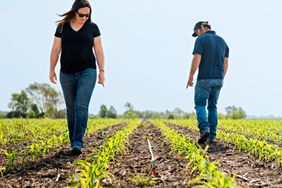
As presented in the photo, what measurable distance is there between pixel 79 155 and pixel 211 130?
3.14 m

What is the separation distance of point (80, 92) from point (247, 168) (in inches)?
103

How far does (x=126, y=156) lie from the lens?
5500mm

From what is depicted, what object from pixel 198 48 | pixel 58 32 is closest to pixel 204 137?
pixel 198 48

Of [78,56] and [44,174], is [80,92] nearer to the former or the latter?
[78,56]

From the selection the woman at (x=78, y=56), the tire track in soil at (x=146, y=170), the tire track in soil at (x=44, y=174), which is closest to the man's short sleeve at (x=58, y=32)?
the woman at (x=78, y=56)

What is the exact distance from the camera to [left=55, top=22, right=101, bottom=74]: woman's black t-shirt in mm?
5352

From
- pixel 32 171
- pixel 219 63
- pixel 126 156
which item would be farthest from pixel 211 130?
pixel 32 171

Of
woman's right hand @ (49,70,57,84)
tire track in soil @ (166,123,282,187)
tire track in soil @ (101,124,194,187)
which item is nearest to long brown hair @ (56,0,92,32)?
woman's right hand @ (49,70,57,84)

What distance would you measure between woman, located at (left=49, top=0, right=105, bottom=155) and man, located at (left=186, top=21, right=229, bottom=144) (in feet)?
7.92

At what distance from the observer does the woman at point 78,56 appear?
5.29 m

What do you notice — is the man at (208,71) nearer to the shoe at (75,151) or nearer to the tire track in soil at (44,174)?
the shoe at (75,151)

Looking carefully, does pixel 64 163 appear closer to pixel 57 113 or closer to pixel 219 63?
pixel 219 63

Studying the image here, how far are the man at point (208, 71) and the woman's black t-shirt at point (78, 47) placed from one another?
8.15 ft

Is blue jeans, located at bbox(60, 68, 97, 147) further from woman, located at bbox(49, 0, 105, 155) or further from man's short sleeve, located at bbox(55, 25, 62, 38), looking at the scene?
man's short sleeve, located at bbox(55, 25, 62, 38)
